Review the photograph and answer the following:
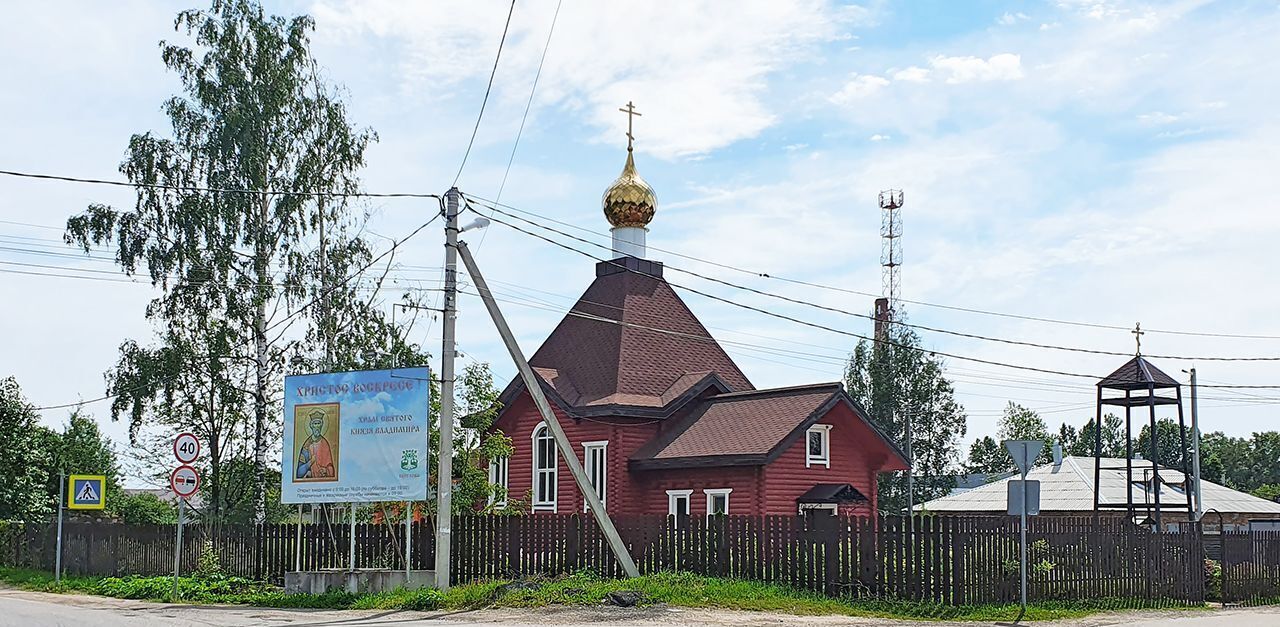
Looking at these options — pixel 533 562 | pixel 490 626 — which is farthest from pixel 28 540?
pixel 490 626

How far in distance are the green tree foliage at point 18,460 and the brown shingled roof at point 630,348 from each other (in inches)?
567

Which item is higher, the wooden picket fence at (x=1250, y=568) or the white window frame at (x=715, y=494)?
the white window frame at (x=715, y=494)

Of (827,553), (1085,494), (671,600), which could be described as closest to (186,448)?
(671,600)

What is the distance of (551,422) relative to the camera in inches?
870

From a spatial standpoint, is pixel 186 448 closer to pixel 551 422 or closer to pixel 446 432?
pixel 446 432

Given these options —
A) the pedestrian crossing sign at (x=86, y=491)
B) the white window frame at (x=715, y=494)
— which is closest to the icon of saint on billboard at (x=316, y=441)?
the pedestrian crossing sign at (x=86, y=491)

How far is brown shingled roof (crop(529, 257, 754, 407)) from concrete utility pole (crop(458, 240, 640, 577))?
32.8ft

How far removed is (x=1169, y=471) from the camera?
5009 centimetres

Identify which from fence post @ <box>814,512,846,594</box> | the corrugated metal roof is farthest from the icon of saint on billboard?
the corrugated metal roof

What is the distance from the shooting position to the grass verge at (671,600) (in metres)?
19.5

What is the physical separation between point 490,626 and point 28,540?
19.8m

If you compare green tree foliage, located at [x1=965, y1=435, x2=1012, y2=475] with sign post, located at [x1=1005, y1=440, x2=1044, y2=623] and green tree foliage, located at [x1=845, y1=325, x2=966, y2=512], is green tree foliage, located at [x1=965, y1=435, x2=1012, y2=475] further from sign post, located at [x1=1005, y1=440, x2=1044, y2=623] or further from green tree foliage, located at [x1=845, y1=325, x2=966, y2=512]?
sign post, located at [x1=1005, y1=440, x2=1044, y2=623]

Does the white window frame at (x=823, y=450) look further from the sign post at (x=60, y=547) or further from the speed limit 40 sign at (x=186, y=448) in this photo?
the sign post at (x=60, y=547)

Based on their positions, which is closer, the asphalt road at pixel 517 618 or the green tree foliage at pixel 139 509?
the asphalt road at pixel 517 618
